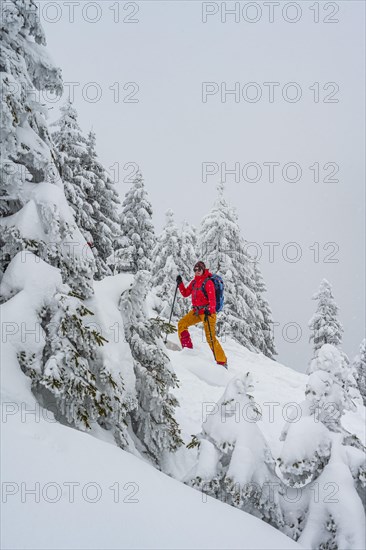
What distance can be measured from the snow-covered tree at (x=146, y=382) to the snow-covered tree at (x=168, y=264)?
20899 millimetres

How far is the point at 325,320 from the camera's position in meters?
30.5

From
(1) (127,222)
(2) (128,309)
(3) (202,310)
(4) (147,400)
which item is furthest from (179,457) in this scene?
(1) (127,222)

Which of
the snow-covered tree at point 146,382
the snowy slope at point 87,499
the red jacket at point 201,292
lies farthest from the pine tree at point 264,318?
the snowy slope at point 87,499

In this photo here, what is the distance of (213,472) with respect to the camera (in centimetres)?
448

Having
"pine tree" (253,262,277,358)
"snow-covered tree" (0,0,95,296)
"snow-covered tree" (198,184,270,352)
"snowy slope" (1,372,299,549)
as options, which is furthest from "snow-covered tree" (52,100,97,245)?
"pine tree" (253,262,277,358)

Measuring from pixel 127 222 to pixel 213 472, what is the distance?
75.1ft

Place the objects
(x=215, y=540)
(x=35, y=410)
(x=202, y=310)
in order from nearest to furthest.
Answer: (x=215, y=540)
(x=35, y=410)
(x=202, y=310)

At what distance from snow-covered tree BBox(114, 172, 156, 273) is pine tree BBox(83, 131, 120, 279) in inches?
188

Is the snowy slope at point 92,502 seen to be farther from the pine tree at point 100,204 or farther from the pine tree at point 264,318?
the pine tree at point 264,318

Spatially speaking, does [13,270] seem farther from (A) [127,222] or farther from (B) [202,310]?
(A) [127,222]

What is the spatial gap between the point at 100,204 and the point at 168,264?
8.98 meters

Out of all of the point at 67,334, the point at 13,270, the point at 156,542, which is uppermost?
the point at 13,270

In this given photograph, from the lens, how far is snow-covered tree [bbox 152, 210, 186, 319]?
91.6 ft

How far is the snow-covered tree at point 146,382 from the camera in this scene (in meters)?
5.77
